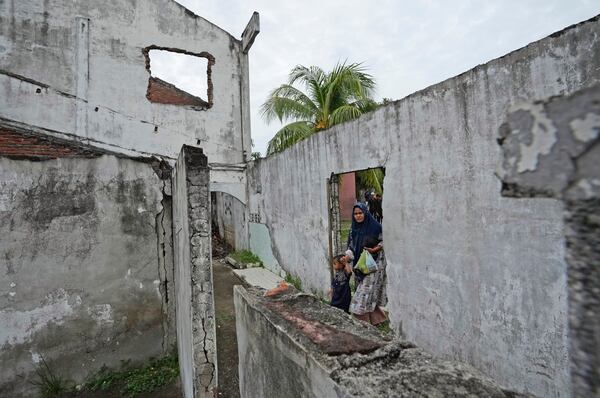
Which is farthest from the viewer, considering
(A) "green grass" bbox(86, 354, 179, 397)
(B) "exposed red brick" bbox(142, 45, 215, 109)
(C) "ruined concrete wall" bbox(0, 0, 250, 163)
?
(B) "exposed red brick" bbox(142, 45, 215, 109)

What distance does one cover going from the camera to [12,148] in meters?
4.12

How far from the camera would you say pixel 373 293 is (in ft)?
14.1

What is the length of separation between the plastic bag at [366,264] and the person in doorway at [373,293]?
117 mm

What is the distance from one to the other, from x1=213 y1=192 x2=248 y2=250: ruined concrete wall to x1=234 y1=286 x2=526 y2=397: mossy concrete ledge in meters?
8.05

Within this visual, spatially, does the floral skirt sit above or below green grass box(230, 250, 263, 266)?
above

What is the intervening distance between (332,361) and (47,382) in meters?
3.98

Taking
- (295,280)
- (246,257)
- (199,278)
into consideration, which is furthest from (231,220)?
(199,278)

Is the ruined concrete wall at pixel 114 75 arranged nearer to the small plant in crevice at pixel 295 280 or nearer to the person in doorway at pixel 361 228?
the small plant in crevice at pixel 295 280

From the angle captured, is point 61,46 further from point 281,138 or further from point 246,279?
point 246,279

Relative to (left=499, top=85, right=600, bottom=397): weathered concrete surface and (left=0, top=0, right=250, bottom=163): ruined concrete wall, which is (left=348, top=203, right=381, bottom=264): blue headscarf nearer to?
(left=499, top=85, right=600, bottom=397): weathered concrete surface

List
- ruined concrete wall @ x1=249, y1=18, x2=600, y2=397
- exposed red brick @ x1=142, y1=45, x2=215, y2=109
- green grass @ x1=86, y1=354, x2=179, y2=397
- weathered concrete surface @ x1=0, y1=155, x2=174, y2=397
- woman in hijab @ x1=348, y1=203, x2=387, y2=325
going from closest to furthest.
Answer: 1. ruined concrete wall @ x1=249, y1=18, x2=600, y2=397
2. weathered concrete surface @ x1=0, y1=155, x2=174, y2=397
3. green grass @ x1=86, y1=354, x2=179, y2=397
4. woman in hijab @ x1=348, y1=203, x2=387, y2=325
5. exposed red brick @ x1=142, y1=45, x2=215, y2=109

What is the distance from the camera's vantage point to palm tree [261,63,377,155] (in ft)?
34.8

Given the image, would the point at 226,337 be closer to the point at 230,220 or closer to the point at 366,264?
the point at 366,264

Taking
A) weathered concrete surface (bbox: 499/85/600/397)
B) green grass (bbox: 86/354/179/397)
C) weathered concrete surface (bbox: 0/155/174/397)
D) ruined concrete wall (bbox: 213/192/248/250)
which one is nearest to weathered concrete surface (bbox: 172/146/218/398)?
green grass (bbox: 86/354/179/397)
